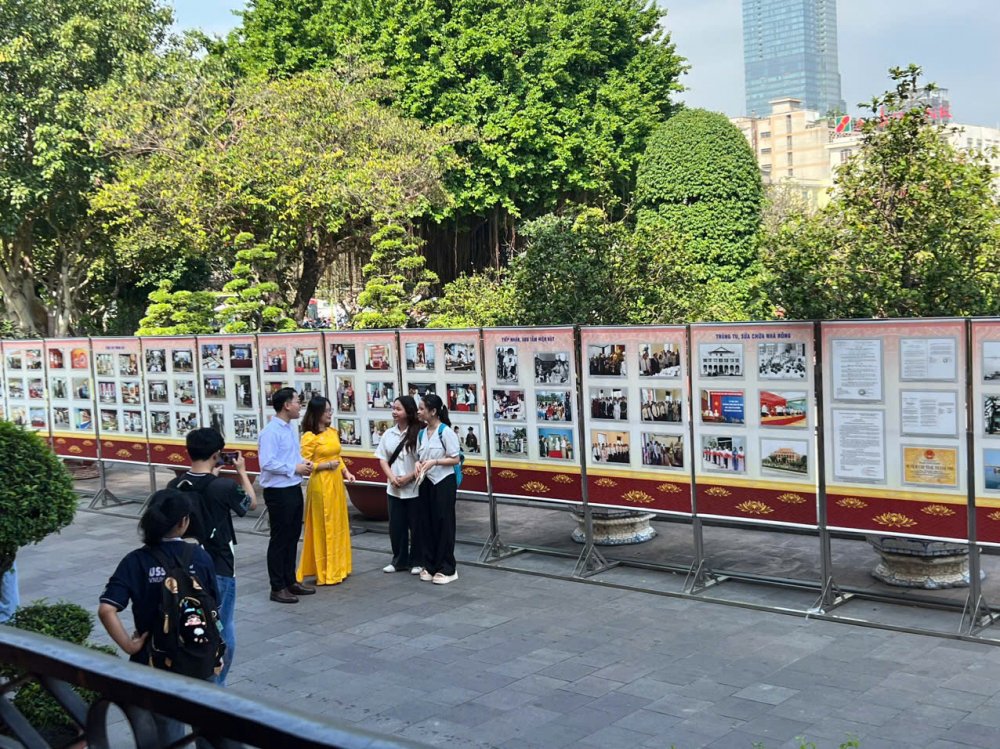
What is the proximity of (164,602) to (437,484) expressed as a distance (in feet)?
15.2

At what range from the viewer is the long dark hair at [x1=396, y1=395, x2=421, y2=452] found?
9.22m

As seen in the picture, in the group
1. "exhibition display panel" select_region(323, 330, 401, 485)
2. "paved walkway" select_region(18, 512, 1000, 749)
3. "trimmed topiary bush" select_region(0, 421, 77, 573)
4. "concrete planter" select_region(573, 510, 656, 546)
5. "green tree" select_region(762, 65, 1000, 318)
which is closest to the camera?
"trimmed topiary bush" select_region(0, 421, 77, 573)

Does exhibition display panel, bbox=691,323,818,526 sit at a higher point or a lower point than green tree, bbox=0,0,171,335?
lower

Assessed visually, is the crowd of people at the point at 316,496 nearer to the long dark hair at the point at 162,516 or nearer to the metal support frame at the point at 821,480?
the long dark hair at the point at 162,516

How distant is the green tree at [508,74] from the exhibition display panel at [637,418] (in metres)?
18.7

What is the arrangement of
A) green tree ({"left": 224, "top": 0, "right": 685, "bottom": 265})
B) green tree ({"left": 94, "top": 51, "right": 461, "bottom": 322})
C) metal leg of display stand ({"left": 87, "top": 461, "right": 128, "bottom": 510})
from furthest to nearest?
green tree ({"left": 224, "top": 0, "right": 685, "bottom": 265}), green tree ({"left": 94, "top": 51, "right": 461, "bottom": 322}), metal leg of display stand ({"left": 87, "top": 461, "right": 128, "bottom": 510})

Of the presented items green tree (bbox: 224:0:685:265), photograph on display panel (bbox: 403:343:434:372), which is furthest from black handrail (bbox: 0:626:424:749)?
green tree (bbox: 224:0:685:265)

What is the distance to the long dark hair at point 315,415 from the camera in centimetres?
911

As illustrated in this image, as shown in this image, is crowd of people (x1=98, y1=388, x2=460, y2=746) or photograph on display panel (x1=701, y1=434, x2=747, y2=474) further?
photograph on display panel (x1=701, y1=434, x2=747, y2=474)

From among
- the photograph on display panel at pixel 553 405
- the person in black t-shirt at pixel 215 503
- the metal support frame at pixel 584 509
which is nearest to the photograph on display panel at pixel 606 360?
the metal support frame at pixel 584 509

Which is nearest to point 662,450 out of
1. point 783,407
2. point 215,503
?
point 783,407

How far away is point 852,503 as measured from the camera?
7.52 m

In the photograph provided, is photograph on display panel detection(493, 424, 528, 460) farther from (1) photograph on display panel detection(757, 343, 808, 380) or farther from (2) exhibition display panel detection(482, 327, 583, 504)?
(1) photograph on display panel detection(757, 343, 808, 380)

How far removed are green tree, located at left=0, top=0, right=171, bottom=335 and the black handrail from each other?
68.2 feet
